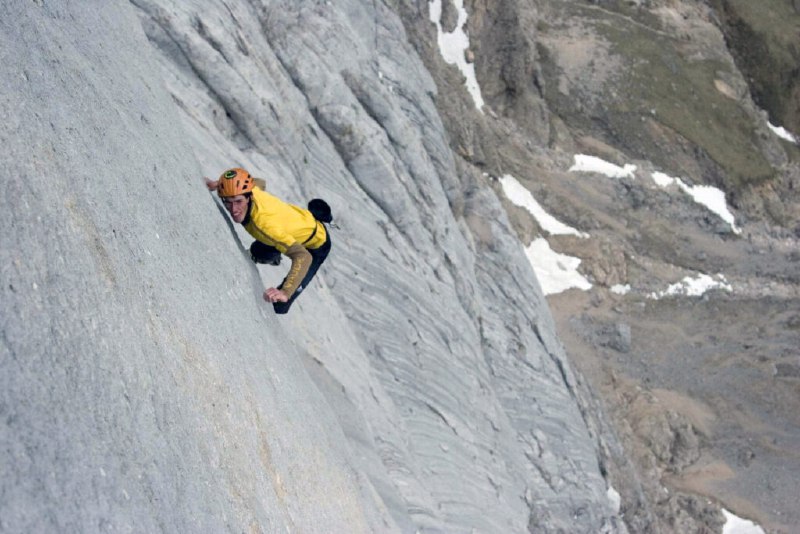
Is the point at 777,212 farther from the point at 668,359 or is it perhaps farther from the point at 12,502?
the point at 12,502

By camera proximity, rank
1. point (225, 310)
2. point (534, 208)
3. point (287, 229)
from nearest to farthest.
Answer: point (225, 310) → point (287, 229) → point (534, 208)

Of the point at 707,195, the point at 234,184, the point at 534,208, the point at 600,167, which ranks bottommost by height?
the point at 534,208

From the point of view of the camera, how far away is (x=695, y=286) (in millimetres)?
50719

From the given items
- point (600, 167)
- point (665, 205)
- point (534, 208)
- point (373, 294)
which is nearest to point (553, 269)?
point (534, 208)

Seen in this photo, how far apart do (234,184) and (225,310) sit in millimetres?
1889

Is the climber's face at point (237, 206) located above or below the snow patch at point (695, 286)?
above

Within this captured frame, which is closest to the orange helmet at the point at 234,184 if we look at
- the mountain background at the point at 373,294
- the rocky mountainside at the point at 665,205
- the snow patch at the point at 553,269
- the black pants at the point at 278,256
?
the mountain background at the point at 373,294

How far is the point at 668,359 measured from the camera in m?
43.4

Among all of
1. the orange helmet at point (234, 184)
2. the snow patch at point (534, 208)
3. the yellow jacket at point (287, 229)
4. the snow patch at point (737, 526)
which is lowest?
the snow patch at point (534, 208)

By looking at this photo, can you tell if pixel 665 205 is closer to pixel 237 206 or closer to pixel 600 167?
pixel 600 167

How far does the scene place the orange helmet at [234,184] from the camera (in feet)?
31.7

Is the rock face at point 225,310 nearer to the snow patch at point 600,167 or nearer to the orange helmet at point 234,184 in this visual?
the orange helmet at point 234,184

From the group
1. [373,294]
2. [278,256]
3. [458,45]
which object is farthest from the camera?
[458,45]

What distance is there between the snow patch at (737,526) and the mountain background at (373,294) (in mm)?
705
